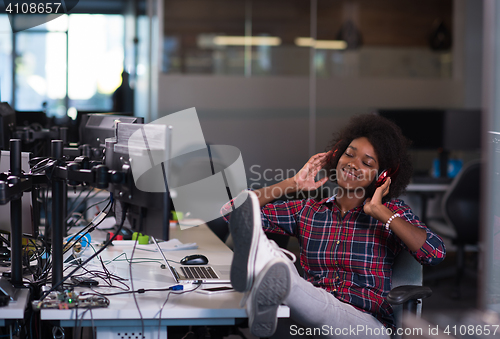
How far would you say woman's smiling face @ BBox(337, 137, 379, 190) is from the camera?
6.86 feet

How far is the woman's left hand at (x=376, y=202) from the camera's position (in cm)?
190

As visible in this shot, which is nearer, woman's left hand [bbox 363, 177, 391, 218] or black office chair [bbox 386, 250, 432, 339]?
black office chair [bbox 386, 250, 432, 339]

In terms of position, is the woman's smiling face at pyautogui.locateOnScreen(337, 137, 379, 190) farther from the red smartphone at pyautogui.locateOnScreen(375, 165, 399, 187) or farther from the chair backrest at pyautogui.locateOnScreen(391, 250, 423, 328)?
the chair backrest at pyautogui.locateOnScreen(391, 250, 423, 328)

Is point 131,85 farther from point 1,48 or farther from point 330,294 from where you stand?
point 330,294

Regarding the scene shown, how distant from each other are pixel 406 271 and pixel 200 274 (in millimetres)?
783

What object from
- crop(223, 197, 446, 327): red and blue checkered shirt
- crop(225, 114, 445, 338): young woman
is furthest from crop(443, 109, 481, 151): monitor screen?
crop(223, 197, 446, 327): red and blue checkered shirt

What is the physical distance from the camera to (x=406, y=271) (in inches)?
77.0

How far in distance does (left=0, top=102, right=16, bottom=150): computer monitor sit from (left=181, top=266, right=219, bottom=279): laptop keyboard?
1129 millimetres

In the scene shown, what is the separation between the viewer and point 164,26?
5512 mm

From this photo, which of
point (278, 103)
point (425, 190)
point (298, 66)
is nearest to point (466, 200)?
point (425, 190)

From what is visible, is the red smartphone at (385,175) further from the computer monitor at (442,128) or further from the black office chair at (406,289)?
the computer monitor at (442,128)

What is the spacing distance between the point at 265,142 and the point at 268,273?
416 centimetres

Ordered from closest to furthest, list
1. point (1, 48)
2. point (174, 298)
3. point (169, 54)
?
point (174, 298)
point (169, 54)
point (1, 48)

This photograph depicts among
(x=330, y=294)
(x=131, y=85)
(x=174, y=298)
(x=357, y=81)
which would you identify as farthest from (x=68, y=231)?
(x=131, y=85)
